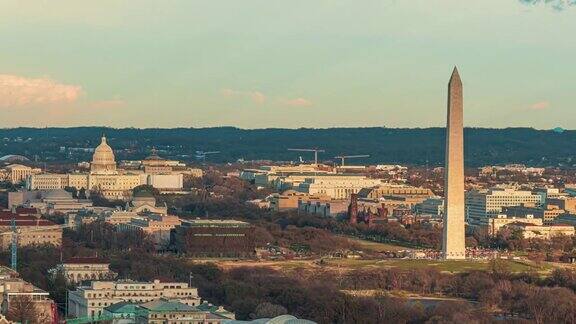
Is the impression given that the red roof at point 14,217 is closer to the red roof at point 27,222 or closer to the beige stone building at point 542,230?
the red roof at point 27,222

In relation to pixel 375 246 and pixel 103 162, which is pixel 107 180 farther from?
pixel 375 246

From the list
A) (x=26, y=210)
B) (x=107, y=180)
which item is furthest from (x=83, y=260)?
(x=107, y=180)

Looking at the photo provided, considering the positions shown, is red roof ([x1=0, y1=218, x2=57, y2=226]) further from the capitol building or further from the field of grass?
the capitol building

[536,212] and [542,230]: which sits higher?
[536,212]

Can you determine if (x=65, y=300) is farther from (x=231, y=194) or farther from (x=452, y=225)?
(x=231, y=194)

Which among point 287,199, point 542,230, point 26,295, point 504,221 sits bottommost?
point 26,295

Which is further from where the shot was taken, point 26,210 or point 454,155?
point 26,210
